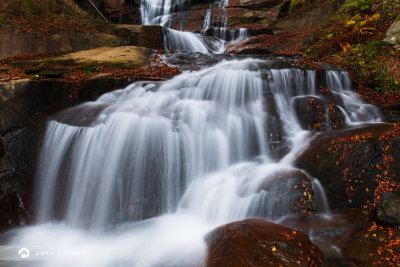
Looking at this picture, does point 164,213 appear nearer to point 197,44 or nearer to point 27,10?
point 197,44

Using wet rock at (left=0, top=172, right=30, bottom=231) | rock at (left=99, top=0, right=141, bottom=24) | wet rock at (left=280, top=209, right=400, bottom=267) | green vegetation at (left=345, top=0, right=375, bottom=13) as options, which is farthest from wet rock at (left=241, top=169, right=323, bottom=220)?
rock at (left=99, top=0, right=141, bottom=24)

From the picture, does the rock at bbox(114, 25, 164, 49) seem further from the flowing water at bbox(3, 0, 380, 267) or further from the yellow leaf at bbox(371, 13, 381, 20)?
the yellow leaf at bbox(371, 13, 381, 20)

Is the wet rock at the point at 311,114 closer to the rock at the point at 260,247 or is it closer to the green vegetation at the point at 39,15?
the rock at the point at 260,247

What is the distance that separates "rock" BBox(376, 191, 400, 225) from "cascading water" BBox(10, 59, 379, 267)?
95cm

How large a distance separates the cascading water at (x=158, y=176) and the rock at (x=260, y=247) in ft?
1.73

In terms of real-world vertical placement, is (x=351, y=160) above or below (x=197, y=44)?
below

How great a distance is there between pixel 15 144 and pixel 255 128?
19.1 ft

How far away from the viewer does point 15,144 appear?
5211 mm

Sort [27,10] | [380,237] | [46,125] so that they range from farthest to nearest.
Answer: [27,10]
[46,125]
[380,237]

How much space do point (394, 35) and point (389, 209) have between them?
849 cm

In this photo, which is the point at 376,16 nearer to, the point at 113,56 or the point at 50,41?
the point at 113,56

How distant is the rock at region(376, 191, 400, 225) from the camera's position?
127 inches

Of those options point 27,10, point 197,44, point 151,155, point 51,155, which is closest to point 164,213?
point 151,155

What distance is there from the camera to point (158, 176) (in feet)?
16.6
